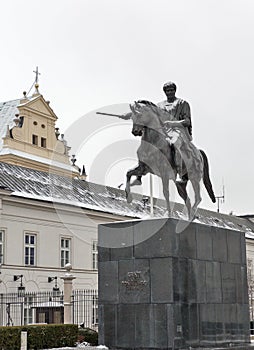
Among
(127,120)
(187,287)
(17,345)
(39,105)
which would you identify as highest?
(39,105)

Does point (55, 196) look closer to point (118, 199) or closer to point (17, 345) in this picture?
point (118, 199)

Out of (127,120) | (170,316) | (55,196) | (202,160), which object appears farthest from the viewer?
(55,196)

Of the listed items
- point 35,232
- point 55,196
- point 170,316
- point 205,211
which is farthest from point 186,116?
point 205,211

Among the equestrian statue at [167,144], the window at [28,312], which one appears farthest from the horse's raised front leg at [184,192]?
the window at [28,312]

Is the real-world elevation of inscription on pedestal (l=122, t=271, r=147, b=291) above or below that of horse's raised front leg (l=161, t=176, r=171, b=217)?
below

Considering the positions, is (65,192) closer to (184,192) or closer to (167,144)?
(184,192)

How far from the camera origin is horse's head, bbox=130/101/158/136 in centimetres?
1445

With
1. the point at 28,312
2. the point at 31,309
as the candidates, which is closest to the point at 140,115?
the point at 28,312

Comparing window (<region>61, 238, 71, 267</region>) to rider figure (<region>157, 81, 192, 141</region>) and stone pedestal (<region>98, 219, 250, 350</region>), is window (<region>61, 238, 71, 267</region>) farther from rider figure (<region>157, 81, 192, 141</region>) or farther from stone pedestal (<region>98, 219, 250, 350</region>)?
rider figure (<region>157, 81, 192, 141</region>)

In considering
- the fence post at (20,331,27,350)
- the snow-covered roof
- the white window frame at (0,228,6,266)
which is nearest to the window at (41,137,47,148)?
the snow-covered roof

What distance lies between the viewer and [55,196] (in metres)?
43.4

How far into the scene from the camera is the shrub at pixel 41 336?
23.6 meters

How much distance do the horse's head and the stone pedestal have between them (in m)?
1.98

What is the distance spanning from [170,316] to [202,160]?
165 inches
